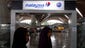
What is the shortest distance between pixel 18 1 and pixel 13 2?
13 centimetres

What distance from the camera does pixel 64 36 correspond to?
988cm

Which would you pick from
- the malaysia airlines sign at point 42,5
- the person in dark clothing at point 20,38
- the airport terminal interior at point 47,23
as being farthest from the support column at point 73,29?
the person in dark clothing at point 20,38

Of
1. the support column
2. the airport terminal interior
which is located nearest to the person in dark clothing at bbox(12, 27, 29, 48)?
the airport terminal interior

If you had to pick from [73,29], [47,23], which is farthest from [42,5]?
[73,29]

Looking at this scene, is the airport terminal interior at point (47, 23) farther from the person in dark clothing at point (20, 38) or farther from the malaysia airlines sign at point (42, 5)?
the person in dark clothing at point (20, 38)

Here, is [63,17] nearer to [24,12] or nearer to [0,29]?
[24,12]

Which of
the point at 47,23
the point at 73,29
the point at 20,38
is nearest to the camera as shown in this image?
the point at 20,38

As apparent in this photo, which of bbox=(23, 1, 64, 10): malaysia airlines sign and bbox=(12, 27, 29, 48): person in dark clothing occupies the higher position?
bbox=(23, 1, 64, 10): malaysia airlines sign

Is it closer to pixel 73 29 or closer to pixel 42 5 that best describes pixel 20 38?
pixel 42 5

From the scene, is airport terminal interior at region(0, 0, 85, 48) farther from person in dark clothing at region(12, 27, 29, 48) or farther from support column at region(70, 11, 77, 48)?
person in dark clothing at region(12, 27, 29, 48)

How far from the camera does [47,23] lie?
982 centimetres

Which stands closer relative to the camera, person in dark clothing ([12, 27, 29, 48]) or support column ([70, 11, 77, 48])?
person in dark clothing ([12, 27, 29, 48])

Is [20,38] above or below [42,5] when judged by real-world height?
below

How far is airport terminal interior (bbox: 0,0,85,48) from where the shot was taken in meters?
9.64
